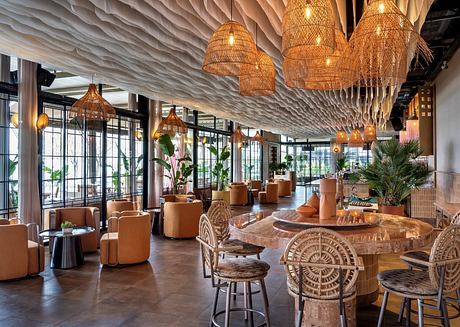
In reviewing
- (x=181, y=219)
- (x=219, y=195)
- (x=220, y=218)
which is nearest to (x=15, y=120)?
(x=181, y=219)

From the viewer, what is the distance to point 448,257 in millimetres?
2635

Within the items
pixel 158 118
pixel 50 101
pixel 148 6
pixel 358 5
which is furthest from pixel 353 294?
pixel 158 118

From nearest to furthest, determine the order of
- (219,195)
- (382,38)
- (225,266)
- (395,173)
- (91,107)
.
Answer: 1. (382,38)
2. (225,266)
3. (91,107)
4. (395,173)
5. (219,195)

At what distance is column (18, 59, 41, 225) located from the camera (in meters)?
6.77

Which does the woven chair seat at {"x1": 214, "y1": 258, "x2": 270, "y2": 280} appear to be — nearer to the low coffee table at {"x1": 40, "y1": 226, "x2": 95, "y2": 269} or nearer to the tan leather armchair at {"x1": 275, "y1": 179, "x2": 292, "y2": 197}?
the low coffee table at {"x1": 40, "y1": 226, "x2": 95, "y2": 269}

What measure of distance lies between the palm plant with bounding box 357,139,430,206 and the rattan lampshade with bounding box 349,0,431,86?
4700 mm

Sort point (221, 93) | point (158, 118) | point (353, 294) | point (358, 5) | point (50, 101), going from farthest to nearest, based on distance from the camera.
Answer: point (158, 118) → point (221, 93) → point (50, 101) → point (358, 5) → point (353, 294)

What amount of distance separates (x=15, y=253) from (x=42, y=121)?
2828 mm

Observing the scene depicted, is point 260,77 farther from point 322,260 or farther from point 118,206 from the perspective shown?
point 118,206

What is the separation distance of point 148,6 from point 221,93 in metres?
4.75

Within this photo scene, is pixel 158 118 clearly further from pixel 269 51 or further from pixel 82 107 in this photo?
pixel 269 51

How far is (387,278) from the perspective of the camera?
2980 millimetres

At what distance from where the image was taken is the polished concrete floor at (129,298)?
3.87 m

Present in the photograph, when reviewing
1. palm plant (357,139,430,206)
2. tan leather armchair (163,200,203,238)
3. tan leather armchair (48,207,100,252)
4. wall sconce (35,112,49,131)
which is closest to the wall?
palm plant (357,139,430,206)
